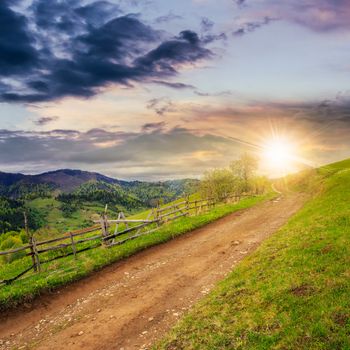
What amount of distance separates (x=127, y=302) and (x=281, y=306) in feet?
23.1

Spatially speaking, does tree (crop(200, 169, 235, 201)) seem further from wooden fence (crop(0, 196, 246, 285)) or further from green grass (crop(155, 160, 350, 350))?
green grass (crop(155, 160, 350, 350))

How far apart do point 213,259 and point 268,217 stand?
14.6 metres

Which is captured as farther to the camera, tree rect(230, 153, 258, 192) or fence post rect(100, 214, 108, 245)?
tree rect(230, 153, 258, 192)

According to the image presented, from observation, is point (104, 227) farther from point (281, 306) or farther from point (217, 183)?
point (217, 183)

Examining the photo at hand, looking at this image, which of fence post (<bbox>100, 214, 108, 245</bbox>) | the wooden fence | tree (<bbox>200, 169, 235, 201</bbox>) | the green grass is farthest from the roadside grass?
A: tree (<bbox>200, 169, 235, 201</bbox>)

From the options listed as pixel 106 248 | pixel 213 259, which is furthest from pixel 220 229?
pixel 106 248

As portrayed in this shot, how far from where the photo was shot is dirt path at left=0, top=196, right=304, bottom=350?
11.1m

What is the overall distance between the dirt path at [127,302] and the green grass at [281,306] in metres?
1.32

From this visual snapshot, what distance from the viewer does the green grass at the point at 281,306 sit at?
8.45m

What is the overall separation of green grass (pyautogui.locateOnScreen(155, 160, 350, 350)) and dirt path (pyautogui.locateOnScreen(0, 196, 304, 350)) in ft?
4.32

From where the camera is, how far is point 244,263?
1603 centimetres

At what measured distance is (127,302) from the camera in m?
13.6

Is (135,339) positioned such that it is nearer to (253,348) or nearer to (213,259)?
(253,348)

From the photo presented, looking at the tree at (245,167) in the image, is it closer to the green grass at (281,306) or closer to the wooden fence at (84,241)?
the wooden fence at (84,241)
